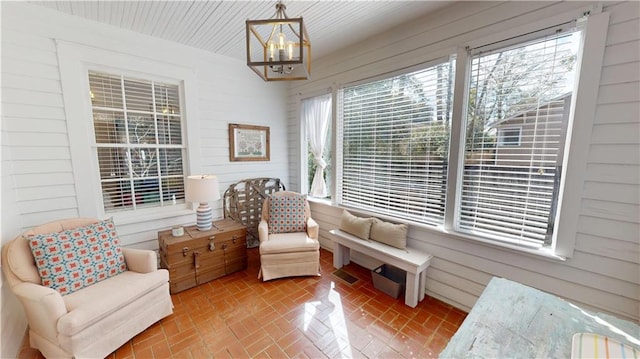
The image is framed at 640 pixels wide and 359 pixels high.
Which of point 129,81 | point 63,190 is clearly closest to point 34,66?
point 129,81

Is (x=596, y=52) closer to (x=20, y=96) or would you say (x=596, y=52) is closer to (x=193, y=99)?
(x=193, y=99)

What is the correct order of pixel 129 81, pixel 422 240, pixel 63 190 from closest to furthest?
pixel 63 190, pixel 422 240, pixel 129 81

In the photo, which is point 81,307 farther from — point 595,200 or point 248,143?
point 595,200

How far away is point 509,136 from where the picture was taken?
187 centimetres

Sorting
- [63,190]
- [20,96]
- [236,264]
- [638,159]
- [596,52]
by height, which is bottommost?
[236,264]

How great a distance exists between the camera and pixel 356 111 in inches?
117

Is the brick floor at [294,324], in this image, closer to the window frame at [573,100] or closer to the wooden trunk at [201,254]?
the wooden trunk at [201,254]

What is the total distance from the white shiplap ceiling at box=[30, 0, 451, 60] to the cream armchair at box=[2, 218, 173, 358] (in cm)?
194

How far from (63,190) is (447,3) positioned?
12.8 ft

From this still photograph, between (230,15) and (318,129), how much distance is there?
5.61ft

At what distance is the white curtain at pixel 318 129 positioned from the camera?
11.1 feet

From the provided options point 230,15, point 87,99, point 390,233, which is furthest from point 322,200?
point 87,99

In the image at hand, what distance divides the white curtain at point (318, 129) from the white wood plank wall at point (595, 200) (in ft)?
4.71

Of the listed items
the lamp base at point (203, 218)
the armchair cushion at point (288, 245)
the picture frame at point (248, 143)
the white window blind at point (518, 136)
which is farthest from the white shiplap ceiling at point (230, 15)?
the armchair cushion at point (288, 245)
